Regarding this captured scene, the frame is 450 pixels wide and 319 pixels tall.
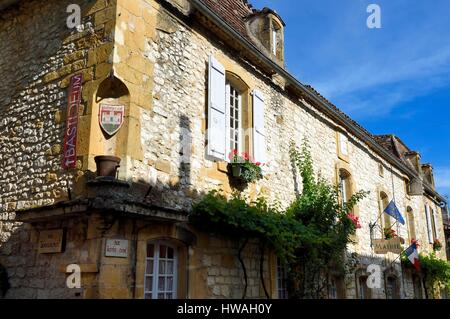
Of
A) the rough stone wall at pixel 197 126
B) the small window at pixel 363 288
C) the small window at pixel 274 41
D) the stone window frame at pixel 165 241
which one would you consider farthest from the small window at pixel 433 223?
the stone window frame at pixel 165 241

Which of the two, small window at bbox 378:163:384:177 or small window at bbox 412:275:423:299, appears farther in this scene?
small window at bbox 412:275:423:299

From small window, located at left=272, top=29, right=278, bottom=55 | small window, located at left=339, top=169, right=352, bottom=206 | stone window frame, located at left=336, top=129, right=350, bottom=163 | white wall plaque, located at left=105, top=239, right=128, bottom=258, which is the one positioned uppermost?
small window, located at left=272, top=29, right=278, bottom=55

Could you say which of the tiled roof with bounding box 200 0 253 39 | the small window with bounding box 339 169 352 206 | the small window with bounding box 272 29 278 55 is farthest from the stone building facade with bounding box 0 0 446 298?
the small window with bounding box 339 169 352 206

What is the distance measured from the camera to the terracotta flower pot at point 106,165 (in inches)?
200

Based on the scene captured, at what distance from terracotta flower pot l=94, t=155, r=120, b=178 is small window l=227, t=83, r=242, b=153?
282cm

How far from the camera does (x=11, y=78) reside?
692 centimetres

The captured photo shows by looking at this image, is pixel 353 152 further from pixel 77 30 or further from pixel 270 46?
pixel 77 30

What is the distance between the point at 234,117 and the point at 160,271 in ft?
10.2

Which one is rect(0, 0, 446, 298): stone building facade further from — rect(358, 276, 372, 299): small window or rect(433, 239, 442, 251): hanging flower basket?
rect(433, 239, 442, 251): hanging flower basket

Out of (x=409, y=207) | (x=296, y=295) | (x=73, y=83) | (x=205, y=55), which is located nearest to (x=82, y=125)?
(x=73, y=83)

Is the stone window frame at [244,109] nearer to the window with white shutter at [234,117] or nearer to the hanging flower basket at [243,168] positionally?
the window with white shutter at [234,117]

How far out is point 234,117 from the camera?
785cm

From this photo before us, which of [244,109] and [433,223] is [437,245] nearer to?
[433,223]

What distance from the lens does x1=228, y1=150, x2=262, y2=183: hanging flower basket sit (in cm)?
718
